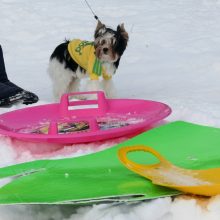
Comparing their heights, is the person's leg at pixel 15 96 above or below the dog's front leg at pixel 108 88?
below

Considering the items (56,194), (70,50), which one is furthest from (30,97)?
(56,194)

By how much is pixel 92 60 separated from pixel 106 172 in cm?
202

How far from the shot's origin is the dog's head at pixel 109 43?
3.71m

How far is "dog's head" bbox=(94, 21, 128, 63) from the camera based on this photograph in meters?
3.71

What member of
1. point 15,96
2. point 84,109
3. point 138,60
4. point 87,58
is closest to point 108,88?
point 87,58

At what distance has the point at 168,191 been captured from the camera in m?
1.54

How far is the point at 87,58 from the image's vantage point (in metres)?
3.78

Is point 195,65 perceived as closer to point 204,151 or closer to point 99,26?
point 99,26

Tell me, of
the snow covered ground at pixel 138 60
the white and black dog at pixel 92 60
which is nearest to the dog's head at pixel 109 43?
the white and black dog at pixel 92 60

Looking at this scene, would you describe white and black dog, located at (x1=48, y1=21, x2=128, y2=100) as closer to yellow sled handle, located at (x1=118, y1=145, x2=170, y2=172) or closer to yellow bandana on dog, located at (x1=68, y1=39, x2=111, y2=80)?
yellow bandana on dog, located at (x1=68, y1=39, x2=111, y2=80)

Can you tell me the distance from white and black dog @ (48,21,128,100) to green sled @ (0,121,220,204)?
1429mm

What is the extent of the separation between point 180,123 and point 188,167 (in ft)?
2.02

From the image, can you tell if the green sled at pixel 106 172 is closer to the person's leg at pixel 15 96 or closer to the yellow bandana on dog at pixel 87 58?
the person's leg at pixel 15 96

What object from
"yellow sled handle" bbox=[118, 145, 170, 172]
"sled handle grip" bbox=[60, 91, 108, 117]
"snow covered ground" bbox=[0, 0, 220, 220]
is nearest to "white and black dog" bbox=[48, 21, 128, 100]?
"snow covered ground" bbox=[0, 0, 220, 220]
